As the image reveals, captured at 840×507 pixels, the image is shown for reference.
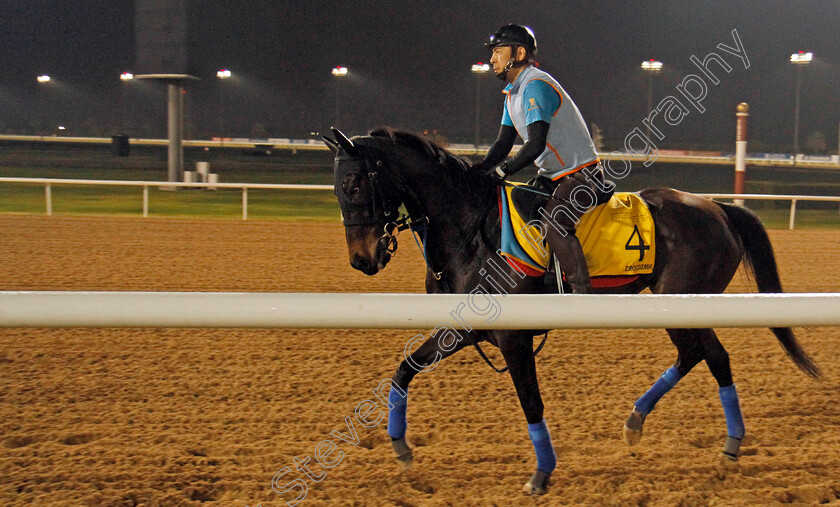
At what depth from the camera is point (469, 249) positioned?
119 inches

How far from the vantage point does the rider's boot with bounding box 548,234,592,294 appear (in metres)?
2.86

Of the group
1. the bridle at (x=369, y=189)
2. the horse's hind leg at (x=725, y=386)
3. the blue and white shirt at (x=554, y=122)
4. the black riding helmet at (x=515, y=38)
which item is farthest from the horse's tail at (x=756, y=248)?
the bridle at (x=369, y=189)

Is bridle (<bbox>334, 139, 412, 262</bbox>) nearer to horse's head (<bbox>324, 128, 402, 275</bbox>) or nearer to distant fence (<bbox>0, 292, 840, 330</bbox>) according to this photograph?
horse's head (<bbox>324, 128, 402, 275</bbox>)

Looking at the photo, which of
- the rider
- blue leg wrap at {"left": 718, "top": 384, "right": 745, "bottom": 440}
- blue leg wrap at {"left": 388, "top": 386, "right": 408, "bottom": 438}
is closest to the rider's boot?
the rider

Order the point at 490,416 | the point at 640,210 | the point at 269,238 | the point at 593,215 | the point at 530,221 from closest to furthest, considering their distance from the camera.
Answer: the point at 530,221 → the point at 593,215 → the point at 640,210 → the point at 490,416 → the point at 269,238

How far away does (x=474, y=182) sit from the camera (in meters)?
3.11

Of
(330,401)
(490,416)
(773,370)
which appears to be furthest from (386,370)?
(773,370)

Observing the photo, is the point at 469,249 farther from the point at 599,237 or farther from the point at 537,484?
the point at 537,484

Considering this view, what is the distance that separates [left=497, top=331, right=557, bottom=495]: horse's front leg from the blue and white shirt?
0.79 meters

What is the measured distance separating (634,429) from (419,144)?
175 centimetres

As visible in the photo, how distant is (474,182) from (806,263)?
26.8 feet

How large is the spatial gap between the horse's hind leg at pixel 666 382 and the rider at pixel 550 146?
2.80ft

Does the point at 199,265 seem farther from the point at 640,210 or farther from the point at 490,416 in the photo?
the point at 640,210

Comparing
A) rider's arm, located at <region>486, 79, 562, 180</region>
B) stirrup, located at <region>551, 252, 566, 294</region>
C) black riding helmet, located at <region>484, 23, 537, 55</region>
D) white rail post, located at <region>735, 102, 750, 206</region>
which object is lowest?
stirrup, located at <region>551, 252, 566, 294</region>
